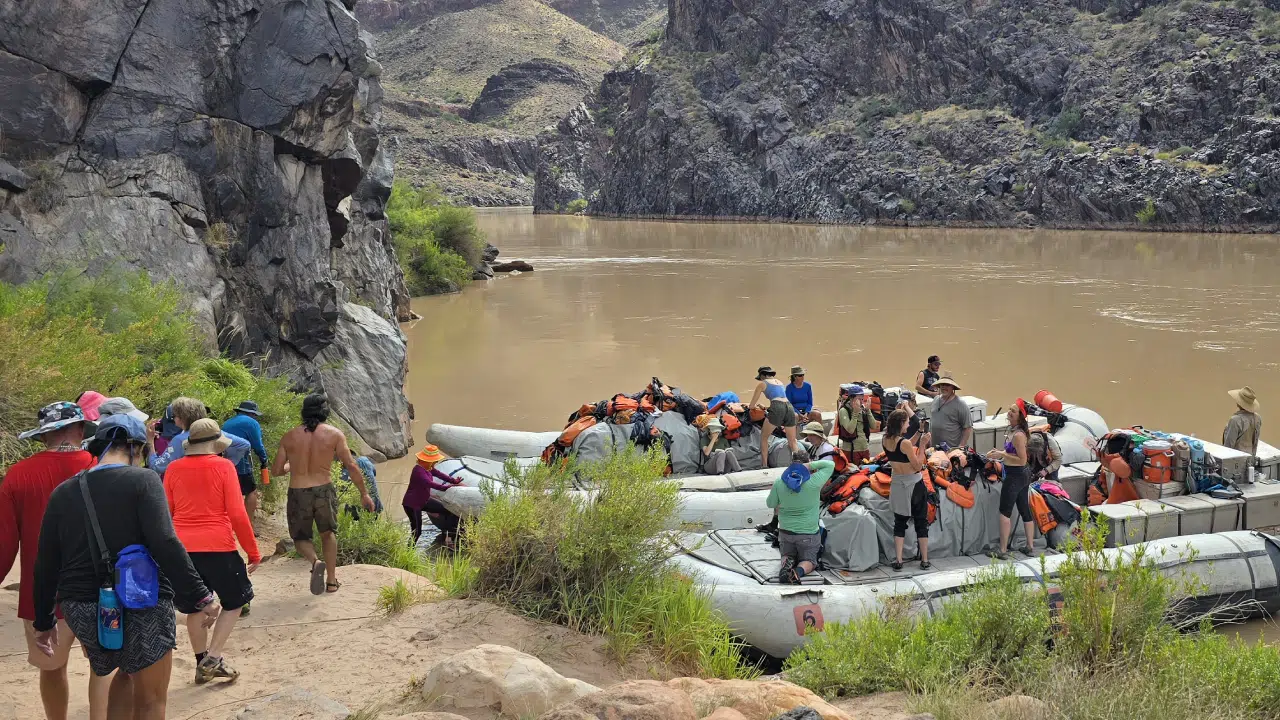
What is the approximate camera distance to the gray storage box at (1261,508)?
931cm

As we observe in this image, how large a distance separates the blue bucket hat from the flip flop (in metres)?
3.56

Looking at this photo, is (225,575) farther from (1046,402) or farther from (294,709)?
(1046,402)

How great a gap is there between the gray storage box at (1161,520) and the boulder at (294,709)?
7114 millimetres

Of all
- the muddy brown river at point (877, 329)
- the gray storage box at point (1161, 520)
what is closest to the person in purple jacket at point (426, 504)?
the muddy brown river at point (877, 329)

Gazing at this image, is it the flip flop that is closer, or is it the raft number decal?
the flip flop

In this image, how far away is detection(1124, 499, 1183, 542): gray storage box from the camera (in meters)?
8.91

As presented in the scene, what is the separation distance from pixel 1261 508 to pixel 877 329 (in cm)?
1653

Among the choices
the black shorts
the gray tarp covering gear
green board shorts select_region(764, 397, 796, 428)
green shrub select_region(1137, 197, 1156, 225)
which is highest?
green shrub select_region(1137, 197, 1156, 225)

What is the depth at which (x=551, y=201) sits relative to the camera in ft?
349

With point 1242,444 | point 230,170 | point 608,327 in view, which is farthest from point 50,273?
point 608,327

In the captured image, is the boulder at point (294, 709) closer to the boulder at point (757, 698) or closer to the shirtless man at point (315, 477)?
the boulder at point (757, 698)

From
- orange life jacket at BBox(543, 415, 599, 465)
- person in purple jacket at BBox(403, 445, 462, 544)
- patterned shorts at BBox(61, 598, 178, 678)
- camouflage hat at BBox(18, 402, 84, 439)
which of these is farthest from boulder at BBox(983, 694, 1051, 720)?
orange life jacket at BBox(543, 415, 599, 465)

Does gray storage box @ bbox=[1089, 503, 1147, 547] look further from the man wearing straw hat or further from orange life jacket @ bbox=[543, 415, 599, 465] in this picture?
orange life jacket @ bbox=[543, 415, 599, 465]

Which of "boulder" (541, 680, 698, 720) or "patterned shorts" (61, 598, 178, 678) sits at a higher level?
"patterned shorts" (61, 598, 178, 678)
